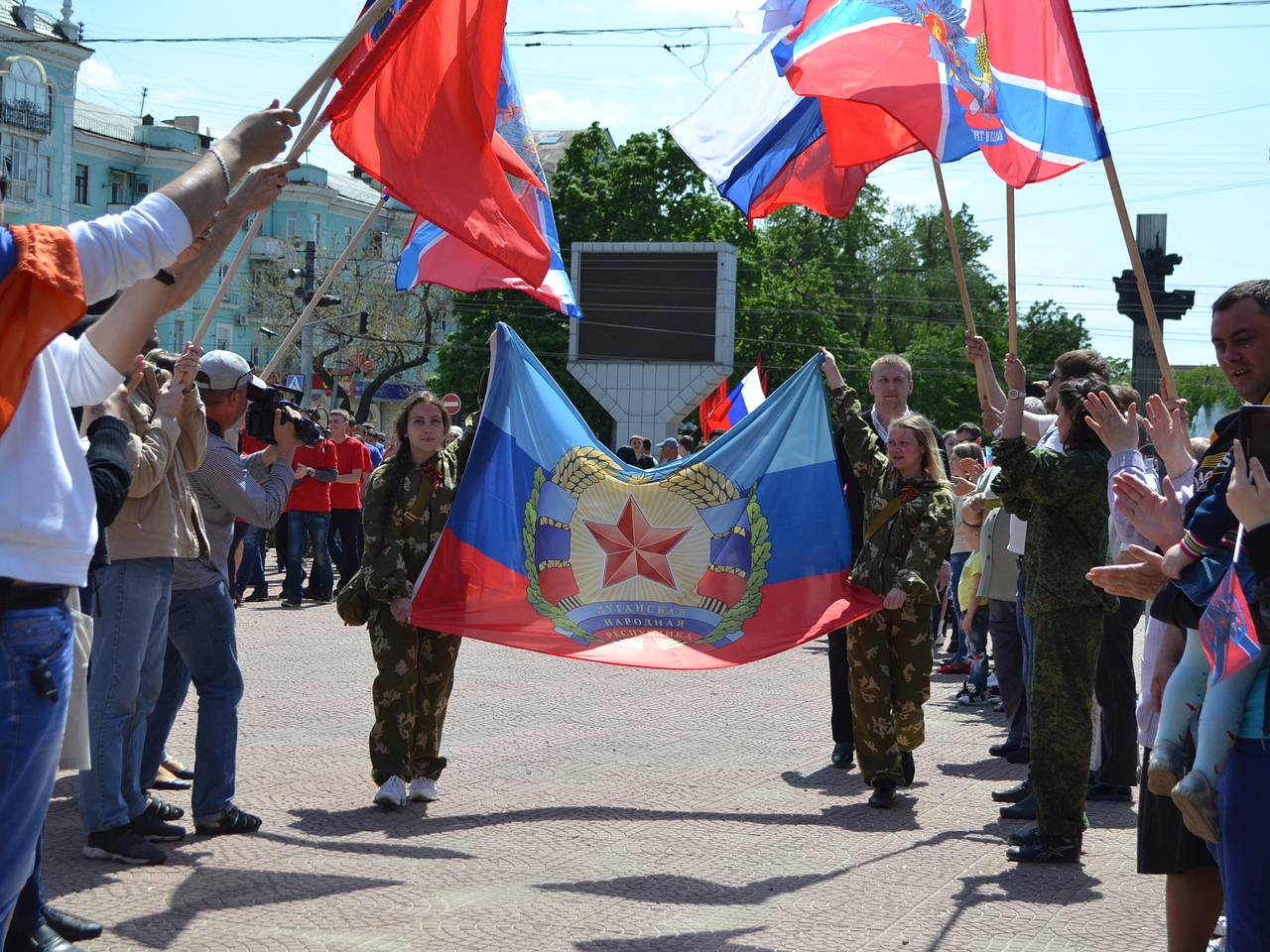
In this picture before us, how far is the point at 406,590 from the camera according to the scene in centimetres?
744

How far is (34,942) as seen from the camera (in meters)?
4.89

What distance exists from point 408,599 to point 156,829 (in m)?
1.66

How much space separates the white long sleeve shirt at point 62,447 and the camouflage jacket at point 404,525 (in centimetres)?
436

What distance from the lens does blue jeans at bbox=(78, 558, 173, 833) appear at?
607cm

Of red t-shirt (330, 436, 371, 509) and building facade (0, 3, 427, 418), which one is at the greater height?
building facade (0, 3, 427, 418)

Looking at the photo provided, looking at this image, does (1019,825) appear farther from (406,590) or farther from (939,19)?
(939,19)

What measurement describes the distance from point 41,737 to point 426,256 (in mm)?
6067

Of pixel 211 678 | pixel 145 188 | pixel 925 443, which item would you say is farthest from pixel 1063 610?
pixel 145 188

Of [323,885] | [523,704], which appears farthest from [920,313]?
[323,885]

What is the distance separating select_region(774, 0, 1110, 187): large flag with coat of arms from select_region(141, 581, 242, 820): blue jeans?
3698 millimetres

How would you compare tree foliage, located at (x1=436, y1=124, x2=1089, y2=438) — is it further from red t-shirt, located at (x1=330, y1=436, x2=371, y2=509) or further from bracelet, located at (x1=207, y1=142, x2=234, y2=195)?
bracelet, located at (x1=207, y1=142, x2=234, y2=195)

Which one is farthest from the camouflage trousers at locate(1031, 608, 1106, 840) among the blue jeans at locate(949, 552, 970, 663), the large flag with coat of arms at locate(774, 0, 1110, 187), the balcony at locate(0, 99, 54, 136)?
the balcony at locate(0, 99, 54, 136)

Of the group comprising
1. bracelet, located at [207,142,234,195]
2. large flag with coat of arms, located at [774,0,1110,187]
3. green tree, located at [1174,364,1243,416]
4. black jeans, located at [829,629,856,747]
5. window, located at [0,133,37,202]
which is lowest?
black jeans, located at [829,629,856,747]

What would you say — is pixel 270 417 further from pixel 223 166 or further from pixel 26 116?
pixel 26 116
